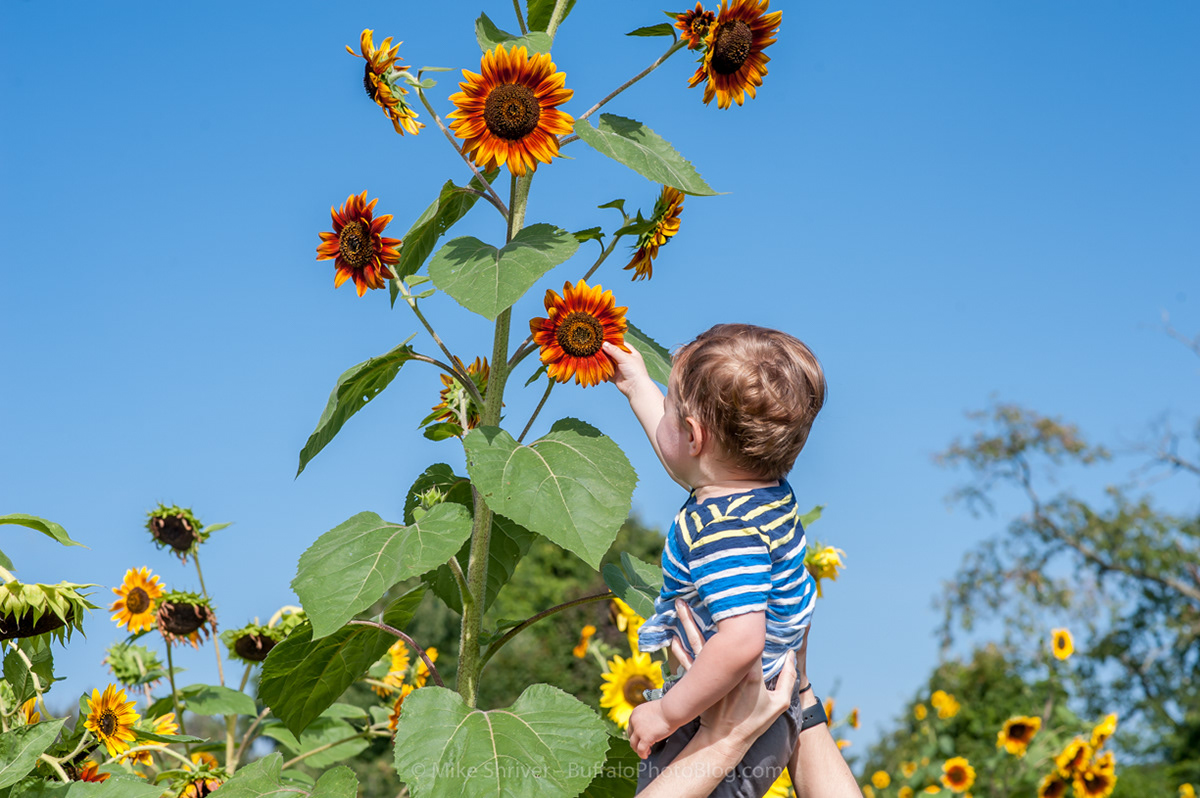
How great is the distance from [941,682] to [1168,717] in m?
9.80

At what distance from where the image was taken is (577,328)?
6.16ft

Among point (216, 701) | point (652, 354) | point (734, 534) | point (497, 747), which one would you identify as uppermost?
point (216, 701)

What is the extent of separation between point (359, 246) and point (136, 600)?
5.39ft

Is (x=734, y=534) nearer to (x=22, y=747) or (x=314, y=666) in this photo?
(x=314, y=666)

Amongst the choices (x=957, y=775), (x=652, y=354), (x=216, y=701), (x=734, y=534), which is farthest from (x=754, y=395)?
(x=957, y=775)

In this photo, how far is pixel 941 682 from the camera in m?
7.06

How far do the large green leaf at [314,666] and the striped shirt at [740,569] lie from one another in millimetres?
635

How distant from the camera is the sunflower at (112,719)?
2.26 metres

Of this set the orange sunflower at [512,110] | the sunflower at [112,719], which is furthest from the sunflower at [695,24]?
the sunflower at [112,719]

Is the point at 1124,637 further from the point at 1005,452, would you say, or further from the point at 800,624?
the point at 800,624

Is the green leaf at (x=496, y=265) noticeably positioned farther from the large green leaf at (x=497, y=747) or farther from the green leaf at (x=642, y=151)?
the large green leaf at (x=497, y=747)

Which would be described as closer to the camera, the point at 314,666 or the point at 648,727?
the point at 648,727

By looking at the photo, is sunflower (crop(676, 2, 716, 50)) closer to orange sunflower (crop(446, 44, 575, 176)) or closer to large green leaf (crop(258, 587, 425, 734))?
orange sunflower (crop(446, 44, 575, 176))

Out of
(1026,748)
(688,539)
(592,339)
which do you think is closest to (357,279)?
(592,339)
